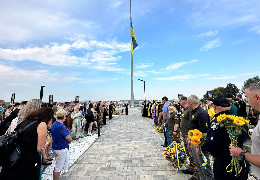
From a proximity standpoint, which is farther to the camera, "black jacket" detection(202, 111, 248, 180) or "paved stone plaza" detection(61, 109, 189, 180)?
"paved stone plaza" detection(61, 109, 189, 180)

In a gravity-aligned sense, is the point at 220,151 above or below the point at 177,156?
above

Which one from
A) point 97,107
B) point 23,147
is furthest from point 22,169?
point 97,107

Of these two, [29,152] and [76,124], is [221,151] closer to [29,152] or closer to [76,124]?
[29,152]

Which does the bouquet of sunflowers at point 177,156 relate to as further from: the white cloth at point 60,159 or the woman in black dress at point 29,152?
the woman in black dress at point 29,152

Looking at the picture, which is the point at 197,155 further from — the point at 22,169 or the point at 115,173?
the point at 22,169

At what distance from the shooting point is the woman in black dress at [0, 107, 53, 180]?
8.18 feet

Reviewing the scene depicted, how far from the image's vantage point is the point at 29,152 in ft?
8.53

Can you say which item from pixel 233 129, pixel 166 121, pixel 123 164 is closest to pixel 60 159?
pixel 123 164

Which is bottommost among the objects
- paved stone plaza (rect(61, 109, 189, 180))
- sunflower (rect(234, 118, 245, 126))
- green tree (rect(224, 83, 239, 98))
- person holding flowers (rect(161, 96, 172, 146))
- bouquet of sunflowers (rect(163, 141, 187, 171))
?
paved stone plaza (rect(61, 109, 189, 180))

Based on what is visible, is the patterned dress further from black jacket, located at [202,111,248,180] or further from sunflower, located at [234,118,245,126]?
sunflower, located at [234,118,245,126]

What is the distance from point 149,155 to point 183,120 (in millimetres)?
2283

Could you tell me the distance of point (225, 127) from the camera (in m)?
2.43

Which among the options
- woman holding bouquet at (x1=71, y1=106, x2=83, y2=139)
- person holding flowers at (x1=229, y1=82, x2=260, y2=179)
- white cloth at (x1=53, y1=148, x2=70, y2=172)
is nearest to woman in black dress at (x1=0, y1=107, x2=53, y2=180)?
white cloth at (x1=53, y1=148, x2=70, y2=172)

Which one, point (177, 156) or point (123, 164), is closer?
point (177, 156)
